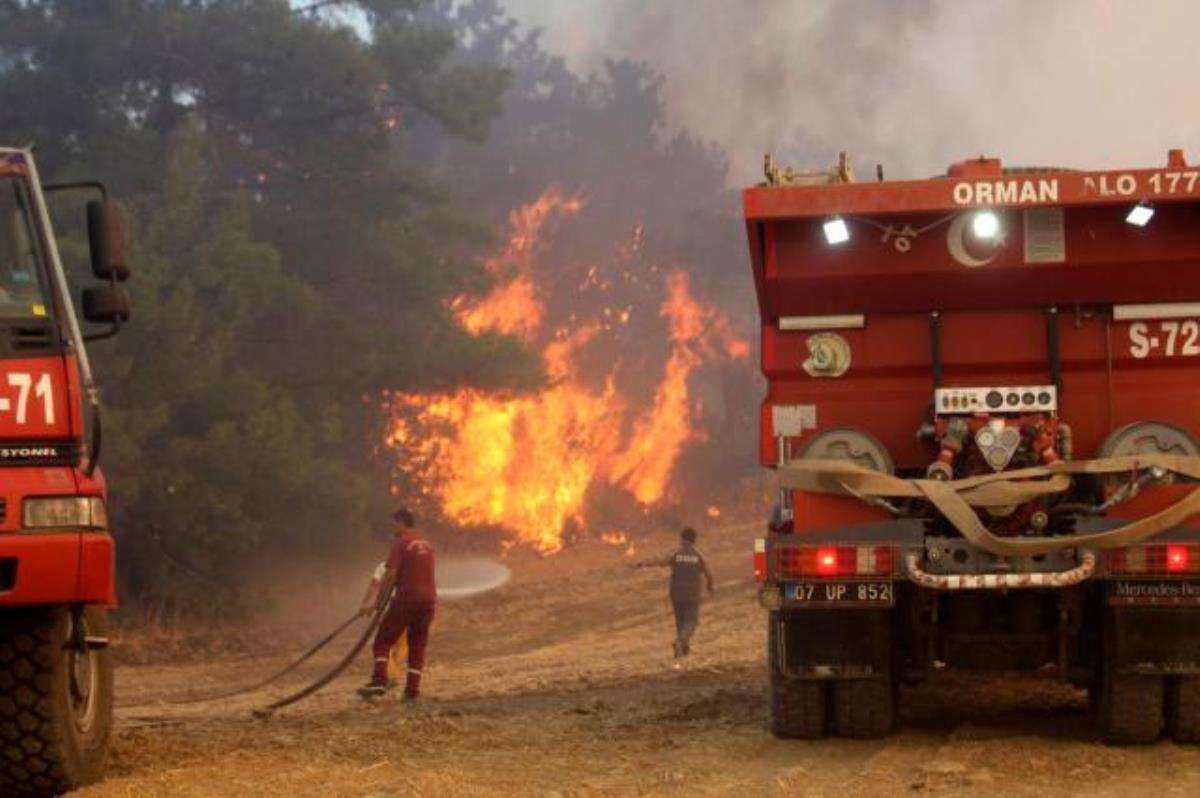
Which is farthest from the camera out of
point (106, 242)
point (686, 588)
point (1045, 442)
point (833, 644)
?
point (686, 588)

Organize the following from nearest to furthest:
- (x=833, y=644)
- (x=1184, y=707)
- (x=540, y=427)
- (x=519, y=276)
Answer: (x=1184, y=707) < (x=833, y=644) < (x=540, y=427) < (x=519, y=276)

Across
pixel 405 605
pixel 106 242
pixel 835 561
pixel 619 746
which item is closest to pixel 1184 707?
pixel 835 561

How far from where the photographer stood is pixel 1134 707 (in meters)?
8.41

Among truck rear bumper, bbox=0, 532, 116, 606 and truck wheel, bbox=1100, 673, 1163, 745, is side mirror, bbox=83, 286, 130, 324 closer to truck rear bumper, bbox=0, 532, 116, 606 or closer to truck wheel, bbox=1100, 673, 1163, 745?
truck rear bumper, bbox=0, 532, 116, 606

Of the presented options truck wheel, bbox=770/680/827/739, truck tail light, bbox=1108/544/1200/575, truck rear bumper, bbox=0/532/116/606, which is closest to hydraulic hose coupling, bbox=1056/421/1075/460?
truck tail light, bbox=1108/544/1200/575

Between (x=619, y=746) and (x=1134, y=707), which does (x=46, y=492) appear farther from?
(x=1134, y=707)

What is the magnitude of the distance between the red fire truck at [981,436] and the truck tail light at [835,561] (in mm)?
11

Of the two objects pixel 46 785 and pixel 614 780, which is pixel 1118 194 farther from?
pixel 46 785

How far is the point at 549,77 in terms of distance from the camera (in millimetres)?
56281

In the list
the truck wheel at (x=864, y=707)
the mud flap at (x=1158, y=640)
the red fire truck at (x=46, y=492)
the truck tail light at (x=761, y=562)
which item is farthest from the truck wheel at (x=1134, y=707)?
the red fire truck at (x=46, y=492)

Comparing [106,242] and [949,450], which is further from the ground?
[106,242]

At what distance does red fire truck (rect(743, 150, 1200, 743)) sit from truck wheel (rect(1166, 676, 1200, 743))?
0.01 metres

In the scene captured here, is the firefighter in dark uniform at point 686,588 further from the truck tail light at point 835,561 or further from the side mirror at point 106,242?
the side mirror at point 106,242

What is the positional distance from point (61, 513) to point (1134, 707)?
5061 millimetres
